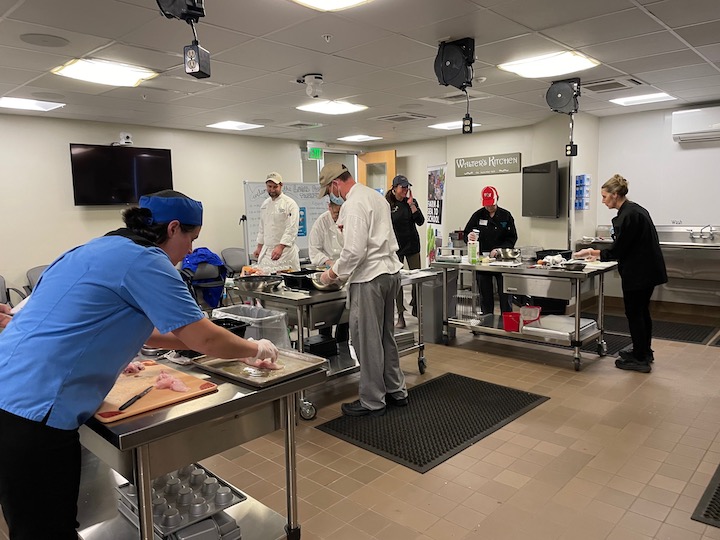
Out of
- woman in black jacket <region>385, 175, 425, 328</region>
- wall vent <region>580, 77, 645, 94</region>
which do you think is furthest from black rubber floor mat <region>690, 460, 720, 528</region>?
wall vent <region>580, 77, 645, 94</region>

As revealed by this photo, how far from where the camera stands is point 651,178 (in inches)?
276

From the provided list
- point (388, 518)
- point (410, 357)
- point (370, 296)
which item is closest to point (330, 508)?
point (388, 518)

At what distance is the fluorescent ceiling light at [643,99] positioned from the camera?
239 inches

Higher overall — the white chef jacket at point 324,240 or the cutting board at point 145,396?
the white chef jacket at point 324,240

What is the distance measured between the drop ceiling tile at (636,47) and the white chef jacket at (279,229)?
9.88ft

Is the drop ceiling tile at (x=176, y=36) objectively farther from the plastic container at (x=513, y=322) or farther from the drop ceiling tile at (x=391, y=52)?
the plastic container at (x=513, y=322)

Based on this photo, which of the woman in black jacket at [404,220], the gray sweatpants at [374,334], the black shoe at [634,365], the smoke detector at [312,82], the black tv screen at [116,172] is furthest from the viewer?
the black tv screen at [116,172]

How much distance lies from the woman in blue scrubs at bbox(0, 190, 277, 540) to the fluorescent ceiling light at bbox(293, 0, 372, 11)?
2.14 metres

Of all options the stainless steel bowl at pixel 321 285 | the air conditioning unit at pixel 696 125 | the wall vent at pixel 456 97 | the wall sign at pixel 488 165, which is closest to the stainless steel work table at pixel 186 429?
the stainless steel bowl at pixel 321 285

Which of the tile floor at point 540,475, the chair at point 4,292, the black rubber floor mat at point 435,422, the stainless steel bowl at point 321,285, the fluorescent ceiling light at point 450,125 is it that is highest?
the fluorescent ceiling light at point 450,125

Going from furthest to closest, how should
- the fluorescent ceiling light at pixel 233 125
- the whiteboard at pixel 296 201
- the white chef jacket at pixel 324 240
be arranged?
the whiteboard at pixel 296 201 < the fluorescent ceiling light at pixel 233 125 < the white chef jacket at pixel 324 240

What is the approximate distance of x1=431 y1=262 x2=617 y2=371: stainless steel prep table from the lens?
4500 mm

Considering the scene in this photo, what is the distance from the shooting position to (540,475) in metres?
2.83

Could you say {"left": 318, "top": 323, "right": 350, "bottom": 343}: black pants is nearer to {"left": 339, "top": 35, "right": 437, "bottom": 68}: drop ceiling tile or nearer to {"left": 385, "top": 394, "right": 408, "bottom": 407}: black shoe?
{"left": 385, "top": 394, "right": 408, "bottom": 407}: black shoe
